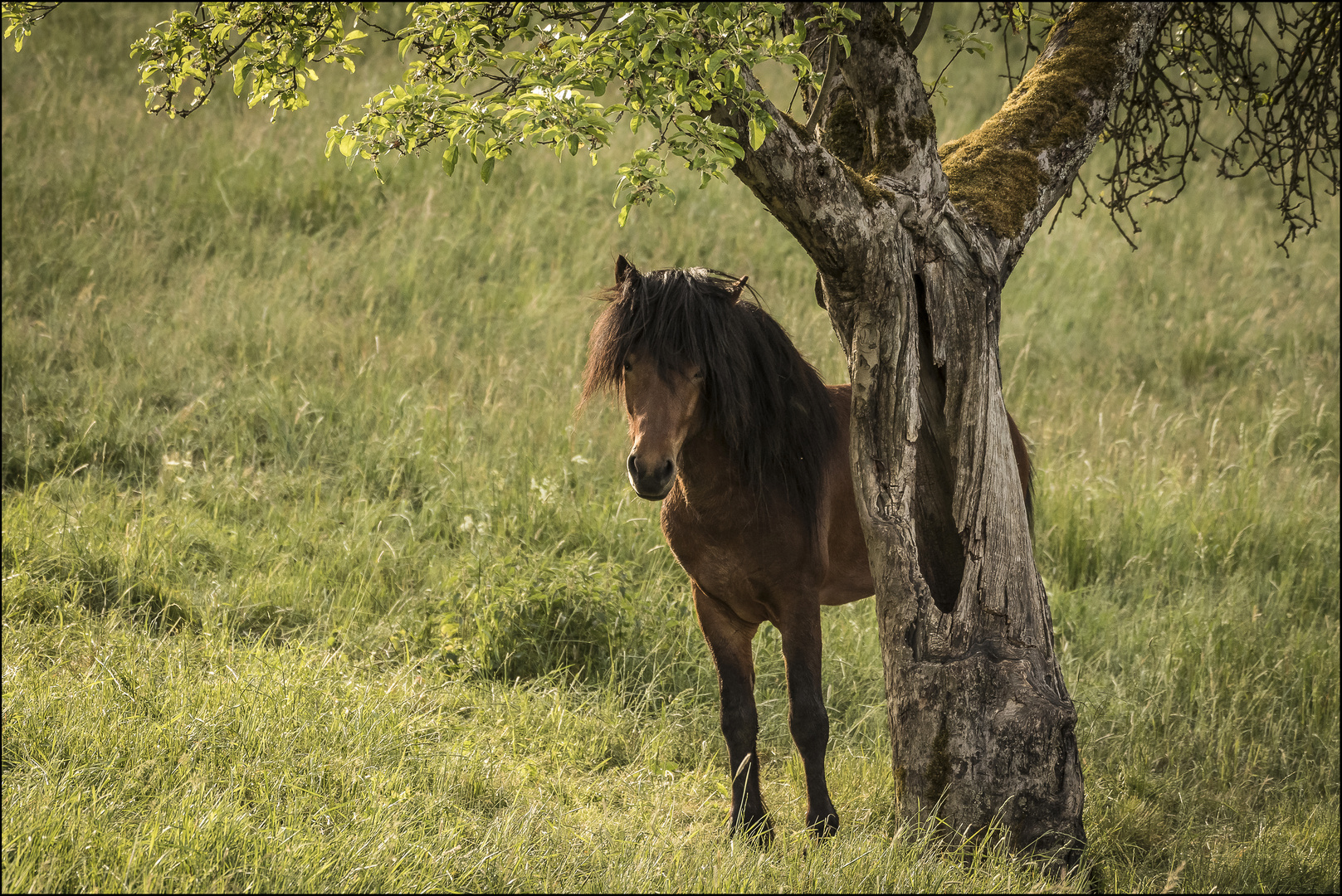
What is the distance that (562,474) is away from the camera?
20.3 ft

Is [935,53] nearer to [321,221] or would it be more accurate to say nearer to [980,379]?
[321,221]

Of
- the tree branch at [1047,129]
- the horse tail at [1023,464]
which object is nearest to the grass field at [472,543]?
the horse tail at [1023,464]

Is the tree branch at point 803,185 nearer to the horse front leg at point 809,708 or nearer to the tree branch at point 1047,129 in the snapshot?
the tree branch at point 1047,129

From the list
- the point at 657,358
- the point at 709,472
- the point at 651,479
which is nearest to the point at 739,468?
the point at 709,472

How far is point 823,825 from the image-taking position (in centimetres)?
336

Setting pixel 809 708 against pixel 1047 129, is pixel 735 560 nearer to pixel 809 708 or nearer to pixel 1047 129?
pixel 809 708

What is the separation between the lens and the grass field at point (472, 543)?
121 inches

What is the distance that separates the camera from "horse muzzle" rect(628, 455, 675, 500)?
2.80 meters

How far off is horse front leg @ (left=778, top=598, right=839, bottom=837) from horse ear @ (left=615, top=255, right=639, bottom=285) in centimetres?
133

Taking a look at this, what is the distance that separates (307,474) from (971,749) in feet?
14.8

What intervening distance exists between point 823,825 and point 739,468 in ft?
4.31

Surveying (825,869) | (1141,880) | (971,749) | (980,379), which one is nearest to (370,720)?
(825,869)

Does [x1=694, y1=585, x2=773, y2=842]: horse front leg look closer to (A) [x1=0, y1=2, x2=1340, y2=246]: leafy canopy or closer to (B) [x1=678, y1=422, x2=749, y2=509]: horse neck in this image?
(B) [x1=678, y1=422, x2=749, y2=509]: horse neck

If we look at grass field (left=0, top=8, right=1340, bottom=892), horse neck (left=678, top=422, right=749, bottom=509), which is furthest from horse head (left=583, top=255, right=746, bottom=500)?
grass field (left=0, top=8, right=1340, bottom=892)
